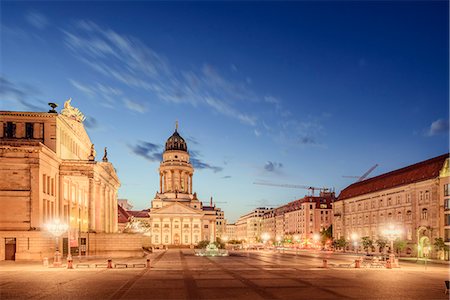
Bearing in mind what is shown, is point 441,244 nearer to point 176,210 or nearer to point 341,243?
point 341,243

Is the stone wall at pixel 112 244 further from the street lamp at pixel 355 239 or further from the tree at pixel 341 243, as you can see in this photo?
the tree at pixel 341 243

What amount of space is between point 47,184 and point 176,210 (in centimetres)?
12218

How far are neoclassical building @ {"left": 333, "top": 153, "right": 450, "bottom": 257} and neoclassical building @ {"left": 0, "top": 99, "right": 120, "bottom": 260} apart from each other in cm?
4805

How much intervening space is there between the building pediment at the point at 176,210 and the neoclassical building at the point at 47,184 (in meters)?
83.7

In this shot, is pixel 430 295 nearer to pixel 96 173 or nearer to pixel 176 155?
pixel 96 173

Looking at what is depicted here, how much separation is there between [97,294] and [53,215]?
4477cm

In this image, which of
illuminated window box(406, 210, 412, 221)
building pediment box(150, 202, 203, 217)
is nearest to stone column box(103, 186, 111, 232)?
illuminated window box(406, 210, 412, 221)

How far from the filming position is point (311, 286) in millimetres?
32875

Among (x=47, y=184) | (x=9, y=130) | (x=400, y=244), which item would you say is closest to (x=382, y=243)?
(x=400, y=244)

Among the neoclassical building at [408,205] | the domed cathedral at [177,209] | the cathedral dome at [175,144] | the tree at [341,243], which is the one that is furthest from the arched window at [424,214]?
the cathedral dome at [175,144]

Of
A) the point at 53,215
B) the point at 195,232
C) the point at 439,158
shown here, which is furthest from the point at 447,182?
the point at 195,232

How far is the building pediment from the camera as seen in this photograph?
611 feet

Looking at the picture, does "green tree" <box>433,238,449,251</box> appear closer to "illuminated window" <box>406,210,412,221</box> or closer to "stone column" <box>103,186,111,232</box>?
"illuminated window" <box>406,210,412,221</box>

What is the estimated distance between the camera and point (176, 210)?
188 m
